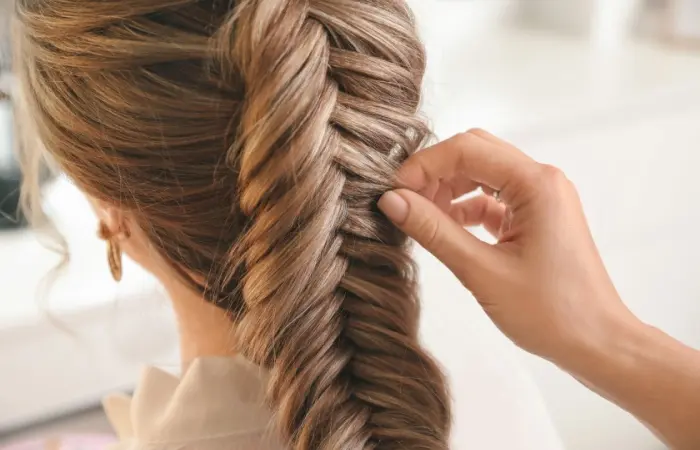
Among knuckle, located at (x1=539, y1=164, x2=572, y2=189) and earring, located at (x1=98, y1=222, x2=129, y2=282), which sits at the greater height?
knuckle, located at (x1=539, y1=164, x2=572, y2=189)

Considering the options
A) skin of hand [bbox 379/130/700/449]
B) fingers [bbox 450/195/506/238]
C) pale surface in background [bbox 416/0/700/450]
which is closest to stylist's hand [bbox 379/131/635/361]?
skin of hand [bbox 379/130/700/449]

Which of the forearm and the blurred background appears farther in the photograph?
the blurred background

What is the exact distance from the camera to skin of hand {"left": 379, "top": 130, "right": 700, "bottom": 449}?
61cm

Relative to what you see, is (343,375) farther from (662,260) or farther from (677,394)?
(662,260)

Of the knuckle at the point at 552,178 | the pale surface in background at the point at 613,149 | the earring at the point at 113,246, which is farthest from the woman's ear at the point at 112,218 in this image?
the pale surface in background at the point at 613,149

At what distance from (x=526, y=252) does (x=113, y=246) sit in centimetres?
38

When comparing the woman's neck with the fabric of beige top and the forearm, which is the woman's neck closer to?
the fabric of beige top

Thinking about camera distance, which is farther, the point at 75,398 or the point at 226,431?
the point at 75,398

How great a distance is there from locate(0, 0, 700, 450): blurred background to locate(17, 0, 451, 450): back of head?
0.25 metres

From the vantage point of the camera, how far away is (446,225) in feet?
1.95

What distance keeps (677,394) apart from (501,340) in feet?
0.81

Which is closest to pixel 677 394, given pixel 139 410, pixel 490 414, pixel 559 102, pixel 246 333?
pixel 490 414

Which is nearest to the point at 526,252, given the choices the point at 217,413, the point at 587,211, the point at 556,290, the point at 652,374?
the point at 556,290

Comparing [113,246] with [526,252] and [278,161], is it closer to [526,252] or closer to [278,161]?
[278,161]
